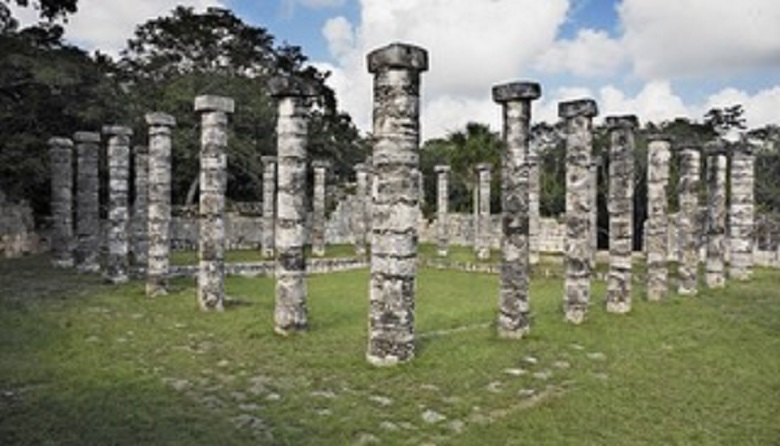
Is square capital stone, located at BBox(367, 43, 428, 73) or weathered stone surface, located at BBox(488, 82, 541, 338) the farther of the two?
weathered stone surface, located at BBox(488, 82, 541, 338)

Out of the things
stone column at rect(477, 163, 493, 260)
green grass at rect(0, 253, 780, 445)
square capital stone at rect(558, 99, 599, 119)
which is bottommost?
green grass at rect(0, 253, 780, 445)

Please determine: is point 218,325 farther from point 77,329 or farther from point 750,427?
point 750,427

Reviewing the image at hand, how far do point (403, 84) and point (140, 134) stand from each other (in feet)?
81.6

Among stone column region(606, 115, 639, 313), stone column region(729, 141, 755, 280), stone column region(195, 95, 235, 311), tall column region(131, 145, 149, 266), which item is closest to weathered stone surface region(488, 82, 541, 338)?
stone column region(606, 115, 639, 313)

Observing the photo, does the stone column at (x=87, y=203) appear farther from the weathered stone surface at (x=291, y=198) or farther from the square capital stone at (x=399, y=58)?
the square capital stone at (x=399, y=58)

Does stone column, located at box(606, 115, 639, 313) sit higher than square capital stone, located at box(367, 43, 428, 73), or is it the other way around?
square capital stone, located at box(367, 43, 428, 73)

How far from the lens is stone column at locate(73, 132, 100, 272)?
68.0 ft

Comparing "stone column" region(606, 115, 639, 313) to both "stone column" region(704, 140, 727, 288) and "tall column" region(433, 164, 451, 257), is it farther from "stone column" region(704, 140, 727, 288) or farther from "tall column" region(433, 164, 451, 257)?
"tall column" region(433, 164, 451, 257)

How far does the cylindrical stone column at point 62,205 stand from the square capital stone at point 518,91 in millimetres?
15289

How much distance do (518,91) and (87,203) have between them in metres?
14.3

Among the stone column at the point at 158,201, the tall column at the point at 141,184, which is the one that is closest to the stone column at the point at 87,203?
the tall column at the point at 141,184

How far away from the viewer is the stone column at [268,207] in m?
27.8

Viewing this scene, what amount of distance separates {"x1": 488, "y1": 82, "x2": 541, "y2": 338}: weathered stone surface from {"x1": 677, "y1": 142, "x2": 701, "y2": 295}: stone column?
7.07 metres

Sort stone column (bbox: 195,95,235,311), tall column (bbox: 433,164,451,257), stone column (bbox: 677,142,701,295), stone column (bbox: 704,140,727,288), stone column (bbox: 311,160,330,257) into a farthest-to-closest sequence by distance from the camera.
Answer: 1. tall column (bbox: 433,164,451,257)
2. stone column (bbox: 311,160,330,257)
3. stone column (bbox: 704,140,727,288)
4. stone column (bbox: 677,142,701,295)
5. stone column (bbox: 195,95,235,311)
